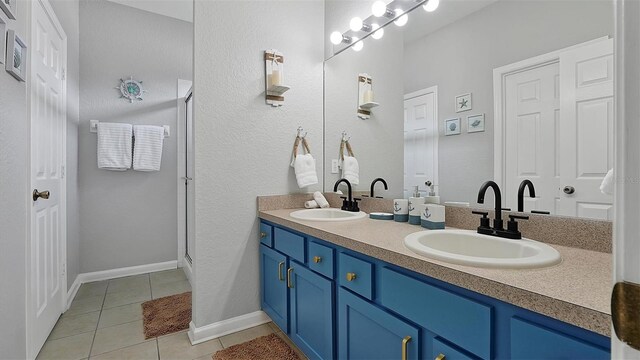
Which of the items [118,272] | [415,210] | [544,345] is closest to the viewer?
[544,345]

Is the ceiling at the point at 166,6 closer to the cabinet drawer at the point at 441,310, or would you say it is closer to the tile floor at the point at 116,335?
the tile floor at the point at 116,335

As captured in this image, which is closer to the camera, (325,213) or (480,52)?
(480,52)

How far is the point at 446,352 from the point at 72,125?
3187 millimetres

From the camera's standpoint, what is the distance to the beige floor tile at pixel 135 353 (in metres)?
1.66

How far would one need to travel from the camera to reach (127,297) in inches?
97.1

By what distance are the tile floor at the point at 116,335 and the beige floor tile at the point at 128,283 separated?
70mm

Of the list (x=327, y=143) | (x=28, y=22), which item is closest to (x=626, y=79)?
(x=327, y=143)

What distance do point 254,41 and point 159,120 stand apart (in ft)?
5.64

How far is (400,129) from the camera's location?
5.65 feet

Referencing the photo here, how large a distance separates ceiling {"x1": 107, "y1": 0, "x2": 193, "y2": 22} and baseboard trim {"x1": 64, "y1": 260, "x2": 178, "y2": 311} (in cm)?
271

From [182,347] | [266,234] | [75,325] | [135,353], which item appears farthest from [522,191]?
[75,325]

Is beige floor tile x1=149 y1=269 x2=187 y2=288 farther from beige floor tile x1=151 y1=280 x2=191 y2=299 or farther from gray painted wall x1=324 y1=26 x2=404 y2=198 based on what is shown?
gray painted wall x1=324 y1=26 x2=404 y2=198

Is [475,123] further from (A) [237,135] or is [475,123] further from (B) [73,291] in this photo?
(B) [73,291]

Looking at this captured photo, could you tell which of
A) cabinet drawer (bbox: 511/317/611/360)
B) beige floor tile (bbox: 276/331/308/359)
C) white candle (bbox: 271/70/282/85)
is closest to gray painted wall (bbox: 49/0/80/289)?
white candle (bbox: 271/70/282/85)
